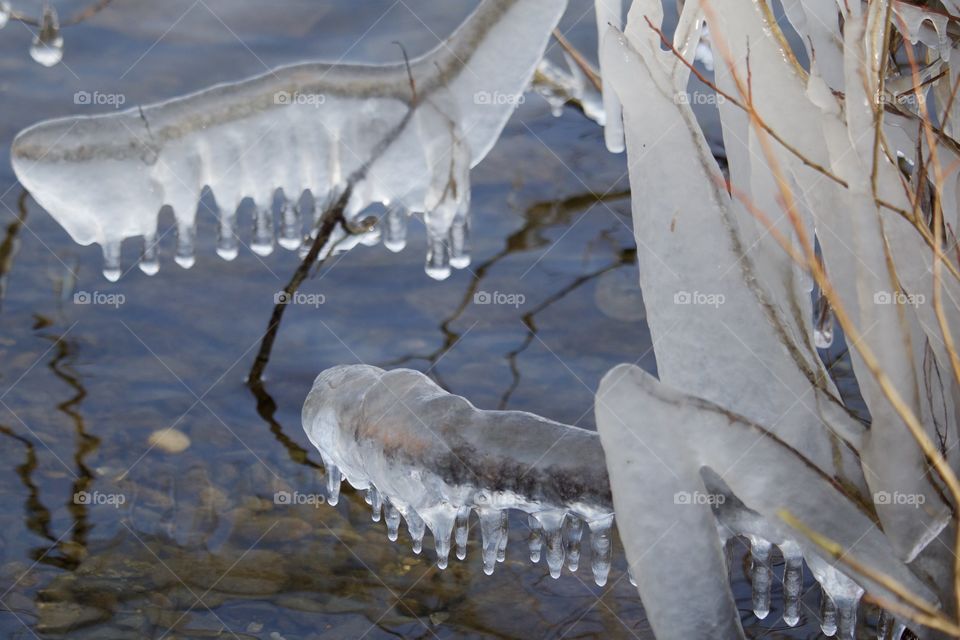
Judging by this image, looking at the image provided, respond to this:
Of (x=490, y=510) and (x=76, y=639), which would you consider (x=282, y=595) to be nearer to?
(x=76, y=639)

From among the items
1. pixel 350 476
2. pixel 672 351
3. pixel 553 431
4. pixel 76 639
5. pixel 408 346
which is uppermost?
pixel 672 351

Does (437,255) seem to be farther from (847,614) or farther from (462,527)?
(847,614)

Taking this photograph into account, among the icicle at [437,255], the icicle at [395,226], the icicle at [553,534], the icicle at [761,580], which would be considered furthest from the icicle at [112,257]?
the icicle at [761,580]

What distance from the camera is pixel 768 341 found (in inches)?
86.6

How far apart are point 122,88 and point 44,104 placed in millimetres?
370

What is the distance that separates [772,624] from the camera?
10.6 ft

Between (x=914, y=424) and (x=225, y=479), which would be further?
(x=225, y=479)

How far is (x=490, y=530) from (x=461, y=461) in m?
0.25

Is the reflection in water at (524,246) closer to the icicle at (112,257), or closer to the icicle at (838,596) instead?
the icicle at (112,257)

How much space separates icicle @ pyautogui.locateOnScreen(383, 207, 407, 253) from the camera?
344 centimetres

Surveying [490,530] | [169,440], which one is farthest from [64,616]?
[490,530]

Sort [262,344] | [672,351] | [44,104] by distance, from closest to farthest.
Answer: [672,351] → [262,344] → [44,104]

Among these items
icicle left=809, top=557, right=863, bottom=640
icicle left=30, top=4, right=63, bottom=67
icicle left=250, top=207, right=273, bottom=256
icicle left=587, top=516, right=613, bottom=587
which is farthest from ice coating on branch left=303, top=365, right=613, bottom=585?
icicle left=30, top=4, right=63, bottom=67

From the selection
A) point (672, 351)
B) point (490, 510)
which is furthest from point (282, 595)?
point (672, 351)
